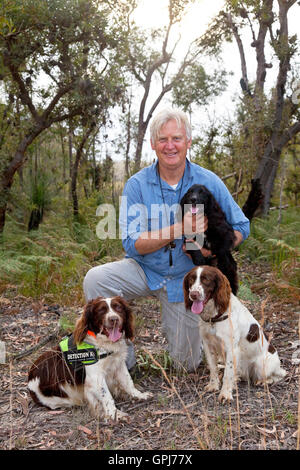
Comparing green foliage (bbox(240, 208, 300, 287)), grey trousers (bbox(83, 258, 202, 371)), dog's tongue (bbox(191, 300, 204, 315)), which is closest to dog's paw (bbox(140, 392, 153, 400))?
grey trousers (bbox(83, 258, 202, 371))

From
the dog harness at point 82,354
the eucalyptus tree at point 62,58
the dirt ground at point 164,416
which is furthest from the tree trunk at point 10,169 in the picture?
the dog harness at point 82,354

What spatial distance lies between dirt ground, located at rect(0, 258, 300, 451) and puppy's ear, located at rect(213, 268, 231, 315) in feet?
2.06

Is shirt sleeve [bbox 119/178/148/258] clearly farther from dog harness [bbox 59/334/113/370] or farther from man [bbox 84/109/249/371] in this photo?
dog harness [bbox 59/334/113/370]

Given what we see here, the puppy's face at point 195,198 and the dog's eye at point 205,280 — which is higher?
the puppy's face at point 195,198

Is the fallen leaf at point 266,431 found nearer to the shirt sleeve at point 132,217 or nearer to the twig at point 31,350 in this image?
the shirt sleeve at point 132,217

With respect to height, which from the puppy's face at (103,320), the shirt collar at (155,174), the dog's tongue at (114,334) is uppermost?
the shirt collar at (155,174)

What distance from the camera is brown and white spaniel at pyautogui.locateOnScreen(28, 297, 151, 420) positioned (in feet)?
11.3

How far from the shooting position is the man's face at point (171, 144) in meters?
4.10

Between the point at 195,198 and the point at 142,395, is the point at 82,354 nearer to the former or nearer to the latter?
the point at 142,395

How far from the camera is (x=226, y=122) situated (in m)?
13.2

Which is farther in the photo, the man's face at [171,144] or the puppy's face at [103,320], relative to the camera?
the man's face at [171,144]

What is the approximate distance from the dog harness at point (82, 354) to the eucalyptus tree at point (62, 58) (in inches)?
211
